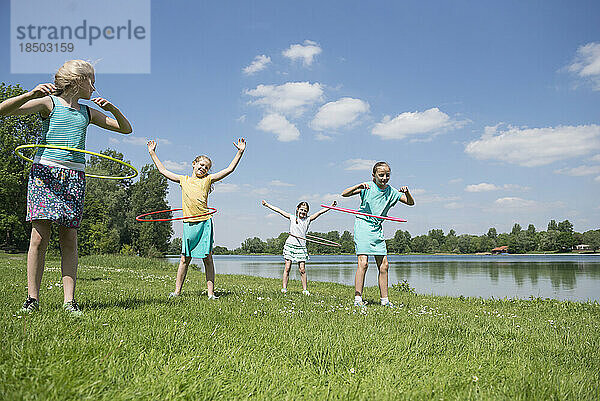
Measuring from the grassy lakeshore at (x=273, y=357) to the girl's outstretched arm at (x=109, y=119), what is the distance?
6.64 ft

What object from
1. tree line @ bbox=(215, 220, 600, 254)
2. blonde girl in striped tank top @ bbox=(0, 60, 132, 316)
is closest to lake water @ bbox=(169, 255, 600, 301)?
blonde girl in striped tank top @ bbox=(0, 60, 132, 316)

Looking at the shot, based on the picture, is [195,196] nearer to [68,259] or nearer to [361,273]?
[68,259]

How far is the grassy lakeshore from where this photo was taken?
2.57 meters

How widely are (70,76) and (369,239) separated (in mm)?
4832

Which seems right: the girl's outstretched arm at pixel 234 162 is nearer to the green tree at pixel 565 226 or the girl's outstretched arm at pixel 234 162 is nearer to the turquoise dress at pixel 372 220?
the turquoise dress at pixel 372 220

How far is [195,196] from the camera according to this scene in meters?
6.84

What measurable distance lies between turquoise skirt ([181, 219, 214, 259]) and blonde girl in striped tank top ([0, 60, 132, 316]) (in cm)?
241

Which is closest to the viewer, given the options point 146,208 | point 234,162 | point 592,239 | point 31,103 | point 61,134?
point 31,103

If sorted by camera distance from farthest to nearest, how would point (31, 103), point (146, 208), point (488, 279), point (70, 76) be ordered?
point (146, 208), point (488, 279), point (70, 76), point (31, 103)

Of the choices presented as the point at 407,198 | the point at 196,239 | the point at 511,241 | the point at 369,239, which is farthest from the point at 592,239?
the point at 196,239

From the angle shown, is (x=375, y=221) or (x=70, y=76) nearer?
(x=70, y=76)

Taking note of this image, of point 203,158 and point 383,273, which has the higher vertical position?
point 203,158

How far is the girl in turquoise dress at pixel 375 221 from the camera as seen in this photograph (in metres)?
7.02

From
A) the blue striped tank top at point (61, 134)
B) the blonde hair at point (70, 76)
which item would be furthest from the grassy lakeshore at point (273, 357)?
the blonde hair at point (70, 76)
